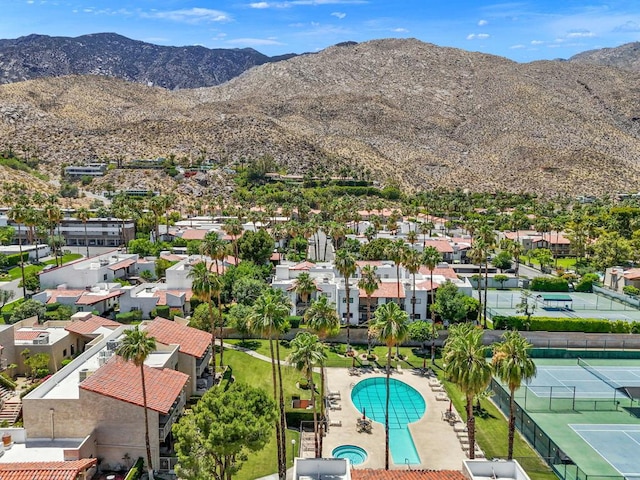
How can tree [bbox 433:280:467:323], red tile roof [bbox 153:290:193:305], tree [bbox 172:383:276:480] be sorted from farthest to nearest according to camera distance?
red tile roof [bbox 153:290:193:305], tree [bbox 433:280:467:323], tree [bbox 172:383:276:480]

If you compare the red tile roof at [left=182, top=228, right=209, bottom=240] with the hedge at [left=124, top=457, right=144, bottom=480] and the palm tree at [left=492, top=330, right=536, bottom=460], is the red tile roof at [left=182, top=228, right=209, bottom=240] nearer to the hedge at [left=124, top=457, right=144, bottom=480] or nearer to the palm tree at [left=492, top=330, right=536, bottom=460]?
the hedge at [left=124, top=457, right=144, bottom=480]

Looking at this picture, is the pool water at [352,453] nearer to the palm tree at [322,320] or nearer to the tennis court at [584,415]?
the palm tree at [322,320]

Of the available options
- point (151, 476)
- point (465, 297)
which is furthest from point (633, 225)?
point (151, 476)

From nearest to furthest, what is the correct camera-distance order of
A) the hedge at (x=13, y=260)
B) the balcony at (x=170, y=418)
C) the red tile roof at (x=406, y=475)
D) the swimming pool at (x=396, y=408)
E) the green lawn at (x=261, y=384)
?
the red tile roof at (x=406, y=475)
the balcony at (x=170, y=418)
the green lawn at (x=261, y=384)
the swimming pool at (x=396, y=408)
the hedge at (x=13, y=260)

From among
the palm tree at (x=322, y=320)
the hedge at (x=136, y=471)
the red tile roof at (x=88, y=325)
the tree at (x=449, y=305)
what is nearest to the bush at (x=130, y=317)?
the red tile roof at (x=88, y=325)

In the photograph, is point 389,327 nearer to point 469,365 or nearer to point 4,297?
point 469,365

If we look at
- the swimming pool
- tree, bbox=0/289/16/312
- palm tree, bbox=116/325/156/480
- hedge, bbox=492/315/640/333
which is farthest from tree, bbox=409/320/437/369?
tree, bbox=0/289/16/312
